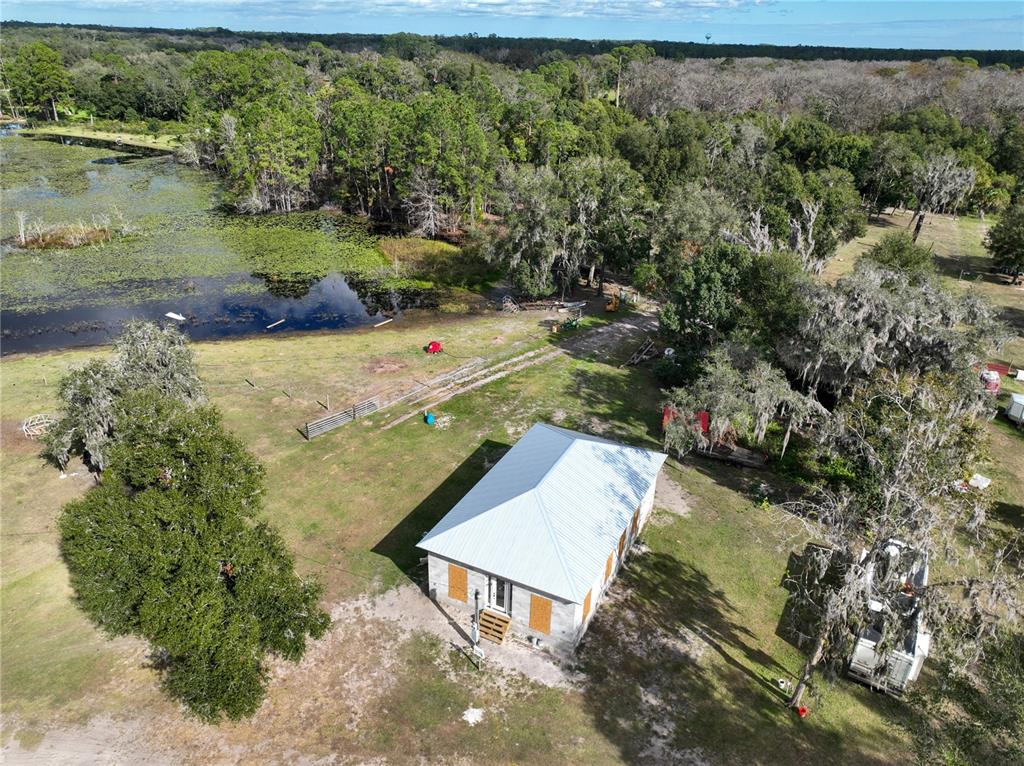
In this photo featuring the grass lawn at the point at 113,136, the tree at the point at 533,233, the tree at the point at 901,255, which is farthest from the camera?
the grass lawn at the point at 113,136

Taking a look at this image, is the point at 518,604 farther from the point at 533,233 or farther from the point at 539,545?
the point at 533,233

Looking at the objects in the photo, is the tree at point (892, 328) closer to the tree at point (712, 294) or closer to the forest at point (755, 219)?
the forest at point (755, 219)

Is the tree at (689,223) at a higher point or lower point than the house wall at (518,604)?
higher

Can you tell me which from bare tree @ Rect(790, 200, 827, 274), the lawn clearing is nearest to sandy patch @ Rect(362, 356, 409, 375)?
the lawn clearing

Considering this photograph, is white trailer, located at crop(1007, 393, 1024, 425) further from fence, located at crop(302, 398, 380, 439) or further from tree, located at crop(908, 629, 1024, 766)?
fence, located at crop(302, 398, 380, 439)

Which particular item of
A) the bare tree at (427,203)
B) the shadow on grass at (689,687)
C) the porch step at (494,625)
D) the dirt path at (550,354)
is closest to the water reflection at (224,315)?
the dirt path at (550,354)

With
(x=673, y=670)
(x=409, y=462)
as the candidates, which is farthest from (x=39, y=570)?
(x=673, y=670)

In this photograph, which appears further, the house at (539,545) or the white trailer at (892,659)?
the house at (539,545)

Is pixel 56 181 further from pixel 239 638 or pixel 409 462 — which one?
pixel 239 638
